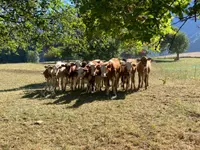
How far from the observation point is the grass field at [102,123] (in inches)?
353

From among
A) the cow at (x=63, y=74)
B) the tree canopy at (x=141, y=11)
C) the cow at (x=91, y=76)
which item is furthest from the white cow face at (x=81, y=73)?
the tree canopy at (x=141, y=11)

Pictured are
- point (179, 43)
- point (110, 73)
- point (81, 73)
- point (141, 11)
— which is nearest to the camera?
point (141, 11)

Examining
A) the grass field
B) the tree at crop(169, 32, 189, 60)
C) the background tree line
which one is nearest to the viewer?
the background tree line

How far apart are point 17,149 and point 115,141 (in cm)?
297

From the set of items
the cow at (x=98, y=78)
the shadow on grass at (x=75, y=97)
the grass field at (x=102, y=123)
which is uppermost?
the cow at (x=98, y=78)

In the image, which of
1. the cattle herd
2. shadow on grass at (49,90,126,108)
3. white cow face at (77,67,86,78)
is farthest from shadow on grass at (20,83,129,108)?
white cow face at (77,67,86,78)

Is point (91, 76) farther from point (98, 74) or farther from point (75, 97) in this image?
point (75, 97)

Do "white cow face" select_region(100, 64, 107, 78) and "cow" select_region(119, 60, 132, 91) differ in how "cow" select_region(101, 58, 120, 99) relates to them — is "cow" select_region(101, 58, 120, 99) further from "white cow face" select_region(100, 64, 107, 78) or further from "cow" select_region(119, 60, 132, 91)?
"cow" select_region(119, 60, 132, 91)

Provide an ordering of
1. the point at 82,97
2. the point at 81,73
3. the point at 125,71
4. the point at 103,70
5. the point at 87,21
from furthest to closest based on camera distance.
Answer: the point at 125,71 < the point at 81,73 < the point at 103,70 < the point at 82,97 < the point at 87,21

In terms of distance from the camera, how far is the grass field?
896 centimetres

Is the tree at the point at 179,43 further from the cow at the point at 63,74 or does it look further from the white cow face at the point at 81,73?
the white cow face at the point at 81,73

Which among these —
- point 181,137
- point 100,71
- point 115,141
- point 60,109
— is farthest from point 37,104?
point 181,137

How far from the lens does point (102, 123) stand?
10477mm

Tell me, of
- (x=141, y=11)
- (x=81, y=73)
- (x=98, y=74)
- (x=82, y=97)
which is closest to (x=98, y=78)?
(x=98, y=74)
